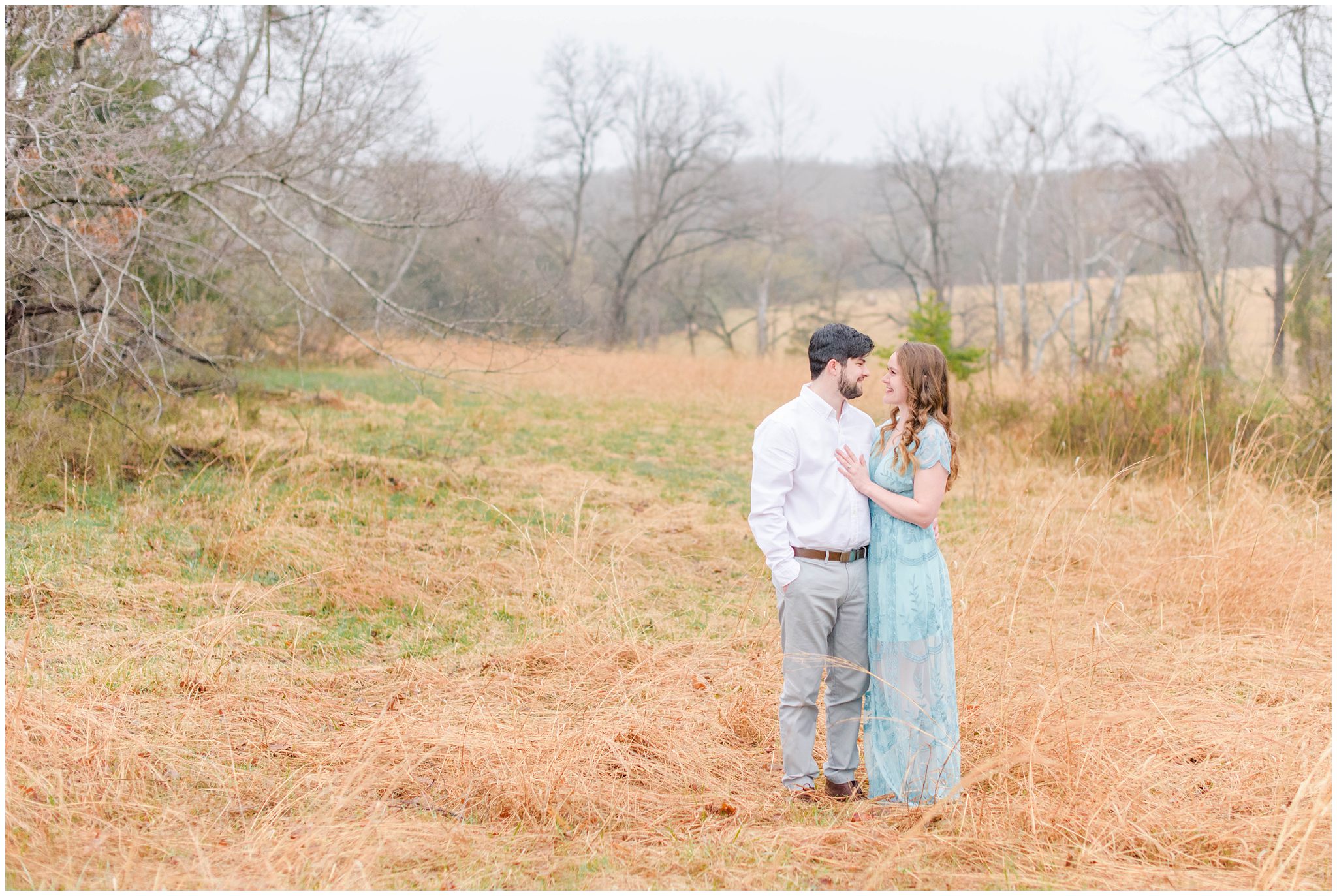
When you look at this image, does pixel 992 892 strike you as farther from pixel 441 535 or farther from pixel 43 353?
pixel 43 353

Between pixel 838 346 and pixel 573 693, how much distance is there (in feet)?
7.21

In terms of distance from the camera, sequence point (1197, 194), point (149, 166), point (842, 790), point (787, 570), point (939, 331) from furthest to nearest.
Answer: point (1197, 194) → point (939, 331) → point (149, 166) → point (842, 790) → point (787, 570)

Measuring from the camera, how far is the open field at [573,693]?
3.20 meters

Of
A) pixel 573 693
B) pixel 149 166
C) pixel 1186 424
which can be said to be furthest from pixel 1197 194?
pixel 573 693

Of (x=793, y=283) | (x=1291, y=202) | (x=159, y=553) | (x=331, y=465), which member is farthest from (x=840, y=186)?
(x=159, y=553)

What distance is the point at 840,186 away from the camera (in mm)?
45875

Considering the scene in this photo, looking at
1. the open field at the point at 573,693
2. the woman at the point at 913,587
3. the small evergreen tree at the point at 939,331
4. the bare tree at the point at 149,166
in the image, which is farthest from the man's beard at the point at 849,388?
the small evergreen tree at the point at 939,331

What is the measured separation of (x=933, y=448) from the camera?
3514 mm

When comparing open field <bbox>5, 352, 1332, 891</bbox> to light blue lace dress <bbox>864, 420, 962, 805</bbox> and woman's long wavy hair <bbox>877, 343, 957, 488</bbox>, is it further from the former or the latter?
woman's long wavy hair <bbox>877, 343, 957, 488</bbox>

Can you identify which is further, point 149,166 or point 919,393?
point 149,166

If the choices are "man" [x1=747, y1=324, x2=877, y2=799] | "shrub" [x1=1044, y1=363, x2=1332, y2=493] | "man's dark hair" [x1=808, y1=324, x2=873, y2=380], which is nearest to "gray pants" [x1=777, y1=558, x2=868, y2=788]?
"man" [x1=747, y1=324, x2=877, y2=799]

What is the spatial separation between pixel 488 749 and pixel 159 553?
3637 mm

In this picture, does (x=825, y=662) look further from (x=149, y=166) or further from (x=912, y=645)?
(x=149, y=166)

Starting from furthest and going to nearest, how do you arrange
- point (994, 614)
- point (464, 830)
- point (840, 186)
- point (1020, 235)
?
point (840, 186) < point (1020, 235) < point (994, 614) < point (464, 830)
